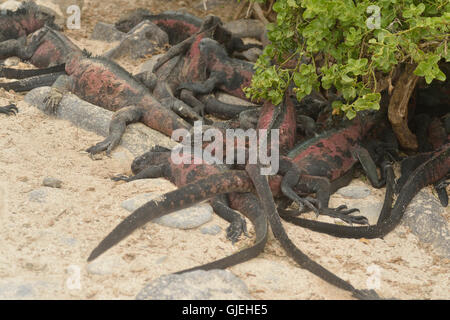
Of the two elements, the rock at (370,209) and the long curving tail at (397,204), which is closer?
the long curving tail at (397,204)

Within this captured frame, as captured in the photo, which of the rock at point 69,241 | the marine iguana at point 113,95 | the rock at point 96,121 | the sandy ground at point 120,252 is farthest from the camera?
the marine iguana at point 113,95

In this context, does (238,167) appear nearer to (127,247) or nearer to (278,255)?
(278,255)

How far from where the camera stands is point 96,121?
6090 millimetres

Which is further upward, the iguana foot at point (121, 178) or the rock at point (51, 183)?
the iguana foot at point (121, 178)

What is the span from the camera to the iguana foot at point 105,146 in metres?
5.49

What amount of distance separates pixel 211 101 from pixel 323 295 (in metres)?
3.57

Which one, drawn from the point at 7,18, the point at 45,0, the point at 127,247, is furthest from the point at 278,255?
the point at 45,0

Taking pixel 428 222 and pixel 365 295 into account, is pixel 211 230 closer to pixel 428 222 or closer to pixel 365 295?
pixel 365 295

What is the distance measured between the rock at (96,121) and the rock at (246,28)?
3062 millimetres

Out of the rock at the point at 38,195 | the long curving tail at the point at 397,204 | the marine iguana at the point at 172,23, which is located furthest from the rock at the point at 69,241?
the marine iguana at the point at 172,23

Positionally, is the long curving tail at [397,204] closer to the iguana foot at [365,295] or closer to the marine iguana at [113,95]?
the iguana foot at [365,295]

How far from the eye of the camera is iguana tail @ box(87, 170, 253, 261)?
3743 millimetres

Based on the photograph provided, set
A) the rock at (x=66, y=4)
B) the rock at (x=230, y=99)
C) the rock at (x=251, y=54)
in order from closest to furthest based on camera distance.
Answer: the rock at (x=230, y=99) → the rock at (x=251, y=54) → the rock at (x=66, y=4)

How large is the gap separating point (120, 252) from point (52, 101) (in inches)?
124
